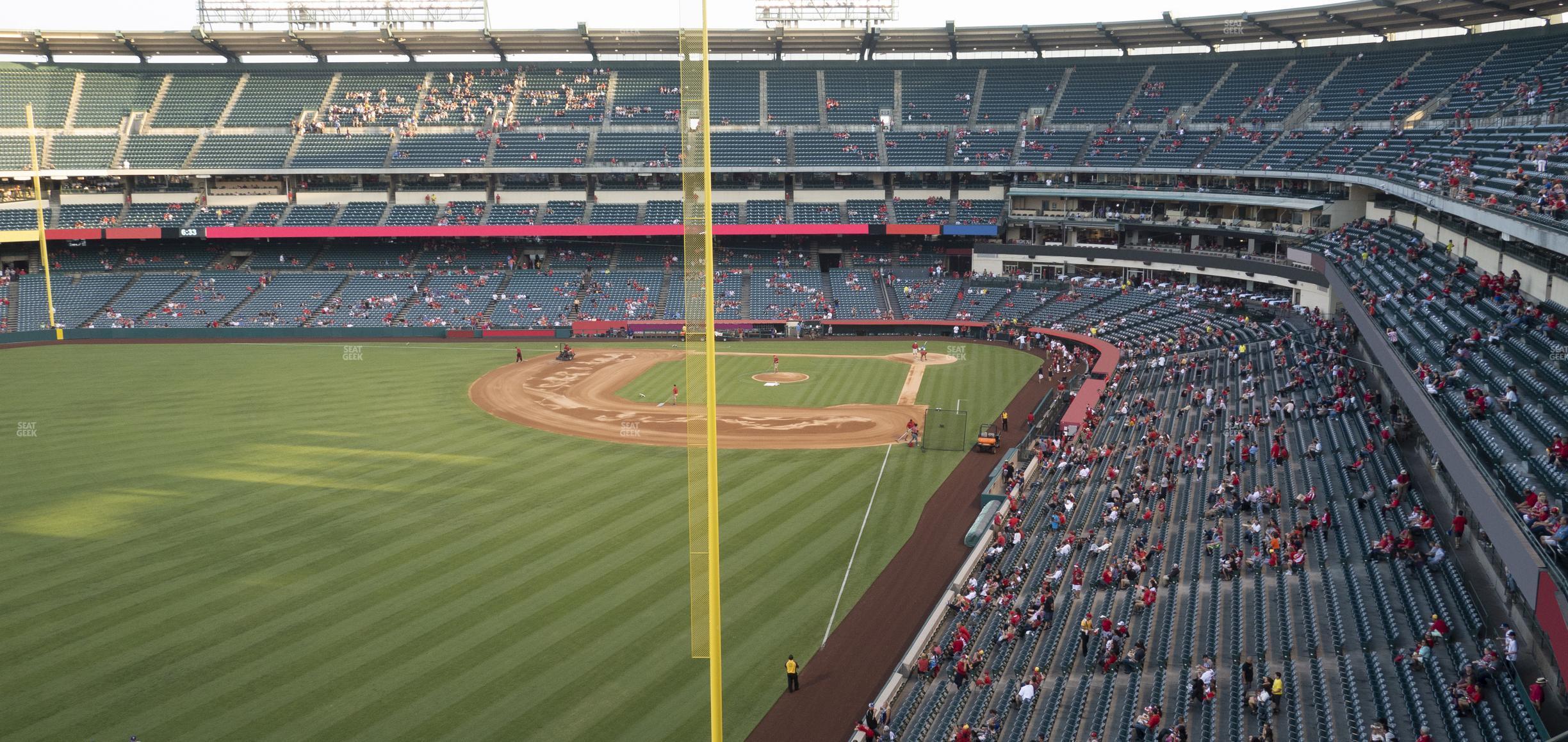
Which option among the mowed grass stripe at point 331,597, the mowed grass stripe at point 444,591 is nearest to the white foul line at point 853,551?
the mowed grass stripe at point 444,591

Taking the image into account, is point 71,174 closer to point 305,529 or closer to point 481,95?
point 481,95

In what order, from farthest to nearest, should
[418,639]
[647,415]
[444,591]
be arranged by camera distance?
[647,415]
[444,591]
[418,639]

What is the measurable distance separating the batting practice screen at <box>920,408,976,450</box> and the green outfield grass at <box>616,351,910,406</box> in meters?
3.87

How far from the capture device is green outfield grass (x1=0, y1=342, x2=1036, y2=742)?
17.8 m

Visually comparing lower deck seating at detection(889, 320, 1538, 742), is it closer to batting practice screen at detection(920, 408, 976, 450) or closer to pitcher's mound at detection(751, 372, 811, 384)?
batting practice screen at detection(920, 408, 976, 450)

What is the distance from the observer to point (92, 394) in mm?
43156

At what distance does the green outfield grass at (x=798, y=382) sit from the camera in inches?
1704

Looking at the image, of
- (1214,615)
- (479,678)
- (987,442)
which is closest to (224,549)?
(479,678)

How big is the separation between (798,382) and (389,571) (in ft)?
85.9

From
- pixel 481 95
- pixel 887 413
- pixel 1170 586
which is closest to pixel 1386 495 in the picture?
pixel 1170 586

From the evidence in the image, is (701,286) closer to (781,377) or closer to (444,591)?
(444,591)

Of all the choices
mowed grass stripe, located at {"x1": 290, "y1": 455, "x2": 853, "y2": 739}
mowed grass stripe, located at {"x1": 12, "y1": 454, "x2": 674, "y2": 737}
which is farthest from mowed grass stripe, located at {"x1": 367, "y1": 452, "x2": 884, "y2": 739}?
mowed grass stripe, located at {"x1": 12, "y1": 454, "x2": 674, "y2": 737}

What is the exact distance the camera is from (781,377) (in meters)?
48.5

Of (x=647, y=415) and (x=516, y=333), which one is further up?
(x=516, y=333)
